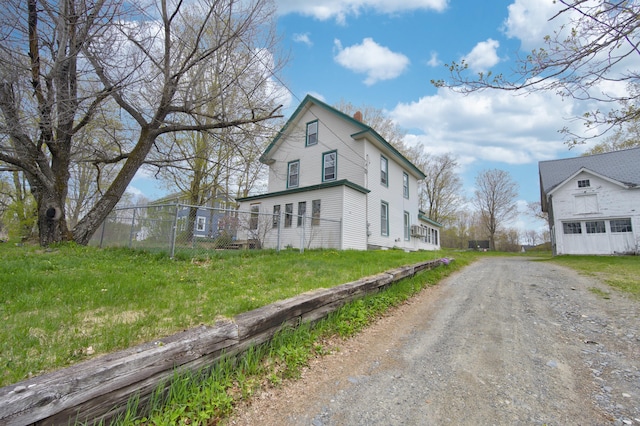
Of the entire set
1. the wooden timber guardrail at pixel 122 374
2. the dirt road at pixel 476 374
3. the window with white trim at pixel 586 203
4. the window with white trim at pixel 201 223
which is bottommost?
the dirt road at pixel 476 374

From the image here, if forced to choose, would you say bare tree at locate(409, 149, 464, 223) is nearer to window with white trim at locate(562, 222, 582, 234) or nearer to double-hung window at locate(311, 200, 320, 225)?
window with white trim at locate(562, 222, 582, 234)

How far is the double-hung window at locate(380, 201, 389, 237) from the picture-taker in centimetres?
1425

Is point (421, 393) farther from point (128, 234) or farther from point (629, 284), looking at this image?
point (128, 234)

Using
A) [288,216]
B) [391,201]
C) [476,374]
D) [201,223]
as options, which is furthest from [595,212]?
[201,223]

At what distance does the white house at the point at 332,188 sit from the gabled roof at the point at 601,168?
12.3m

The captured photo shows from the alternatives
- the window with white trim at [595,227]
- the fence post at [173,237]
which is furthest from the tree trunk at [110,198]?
the window with white trim at [595,227]

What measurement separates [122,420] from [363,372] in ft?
6.45

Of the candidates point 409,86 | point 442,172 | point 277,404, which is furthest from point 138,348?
point 442,172

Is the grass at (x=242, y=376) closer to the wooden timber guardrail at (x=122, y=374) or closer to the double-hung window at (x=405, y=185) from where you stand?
the wooden timber guardrail at (x=122, y=374)

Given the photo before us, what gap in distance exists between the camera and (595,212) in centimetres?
1741

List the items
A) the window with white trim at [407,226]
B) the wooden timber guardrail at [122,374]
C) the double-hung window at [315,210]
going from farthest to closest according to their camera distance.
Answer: the window with white trim at [407,226] → the double-hung window at [315,210] → the wooden timber guardrail at [122,374]

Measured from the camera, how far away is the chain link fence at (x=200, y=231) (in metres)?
7.64

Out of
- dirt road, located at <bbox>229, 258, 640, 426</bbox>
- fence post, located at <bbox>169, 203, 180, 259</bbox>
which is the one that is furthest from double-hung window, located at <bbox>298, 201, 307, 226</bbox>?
dirt road, located at <bbox>229, 258, 640, 426</bbox>

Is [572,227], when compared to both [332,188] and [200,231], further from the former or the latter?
[200,231]
